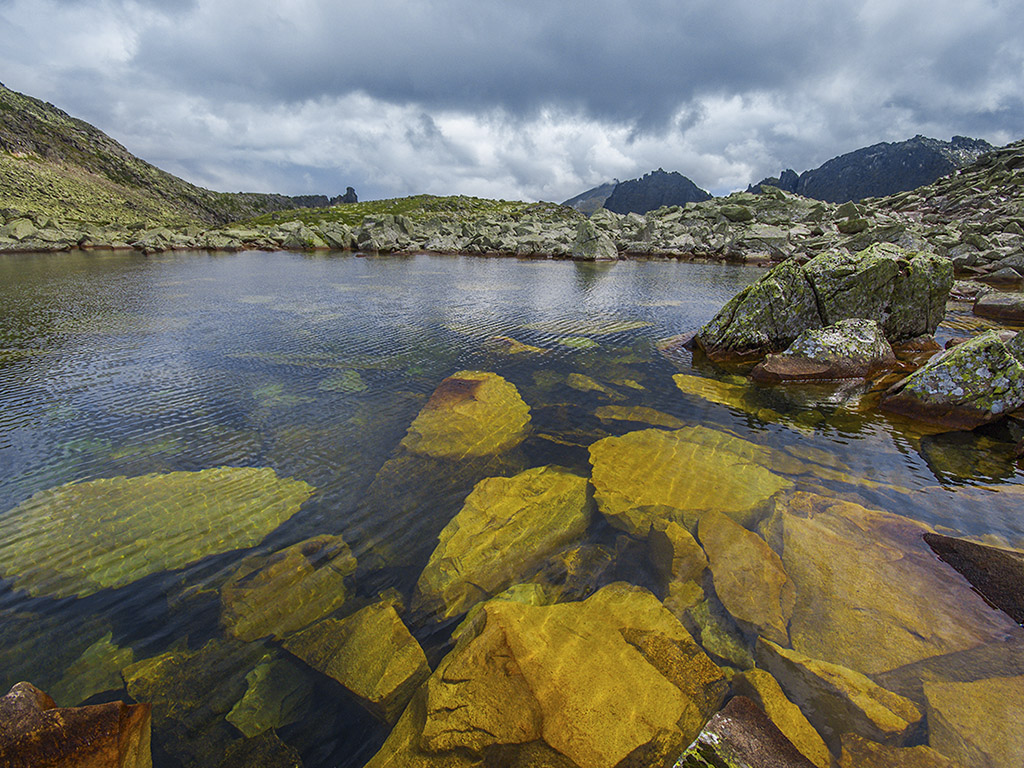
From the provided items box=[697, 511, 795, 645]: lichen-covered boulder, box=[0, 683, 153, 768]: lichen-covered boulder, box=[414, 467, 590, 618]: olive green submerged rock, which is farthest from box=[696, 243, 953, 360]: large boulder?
box=[0, 683, 153, 768]: lichen-covered boulder

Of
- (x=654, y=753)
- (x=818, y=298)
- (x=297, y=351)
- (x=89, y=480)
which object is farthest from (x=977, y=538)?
(x=297, y=351)

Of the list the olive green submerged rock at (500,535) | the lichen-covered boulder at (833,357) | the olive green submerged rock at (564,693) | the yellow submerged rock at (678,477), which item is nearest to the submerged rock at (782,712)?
the olive green submerged rock at (564,693)

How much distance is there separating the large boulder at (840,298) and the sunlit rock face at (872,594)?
38.7 ft

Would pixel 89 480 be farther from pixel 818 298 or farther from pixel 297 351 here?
pixel 818 298

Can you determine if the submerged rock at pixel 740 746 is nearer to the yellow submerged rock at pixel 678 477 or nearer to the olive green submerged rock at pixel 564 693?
the olive green submerged rock at pixel 564 693

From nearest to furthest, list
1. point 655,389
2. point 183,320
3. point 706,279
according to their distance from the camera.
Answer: point 655,389 < point 183,320 < point 706,279

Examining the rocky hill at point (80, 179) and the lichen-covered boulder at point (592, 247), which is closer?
the lichen-covered boulder at point (592, 247)

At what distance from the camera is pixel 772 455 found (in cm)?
1063

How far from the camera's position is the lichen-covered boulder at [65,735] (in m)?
3.79

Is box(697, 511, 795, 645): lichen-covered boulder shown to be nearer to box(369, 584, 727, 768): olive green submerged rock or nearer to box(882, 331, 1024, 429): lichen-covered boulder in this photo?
box(369, 584, 727, 768): olive green submerged rock

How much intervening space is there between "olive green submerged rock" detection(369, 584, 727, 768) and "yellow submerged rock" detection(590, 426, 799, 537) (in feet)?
8.33

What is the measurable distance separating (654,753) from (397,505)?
20.3 feet

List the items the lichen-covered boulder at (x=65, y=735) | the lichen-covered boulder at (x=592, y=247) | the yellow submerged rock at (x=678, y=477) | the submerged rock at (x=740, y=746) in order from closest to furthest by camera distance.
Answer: the lichen-covered boulder at (x=65, y=735) → the submerged rock at (x=740, y=746) → the yellow submerged rock at (x=678, y=477) → the lichen-covered boulder at (x=592, y=247)

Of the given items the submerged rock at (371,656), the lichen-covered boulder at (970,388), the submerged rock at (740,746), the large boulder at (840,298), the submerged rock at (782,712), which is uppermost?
Answer: the large boulder at (840,298)
